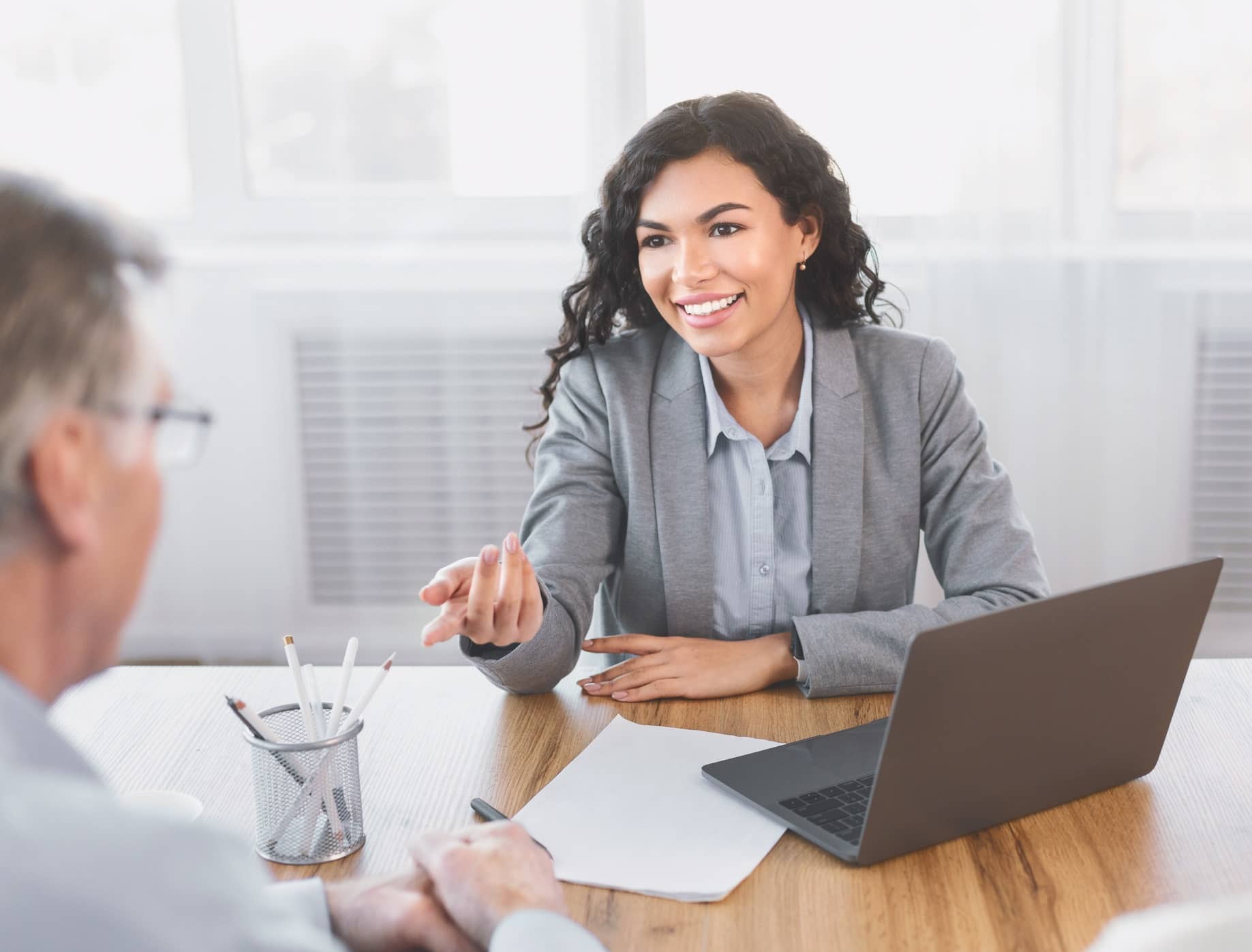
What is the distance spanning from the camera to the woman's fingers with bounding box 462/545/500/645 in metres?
1.28

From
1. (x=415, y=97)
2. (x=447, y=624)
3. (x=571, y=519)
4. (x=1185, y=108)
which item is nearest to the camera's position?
(x=447, y=624)

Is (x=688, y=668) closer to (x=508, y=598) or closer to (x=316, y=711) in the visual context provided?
(x=508, y=598)

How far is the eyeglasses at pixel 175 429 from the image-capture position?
693 mm

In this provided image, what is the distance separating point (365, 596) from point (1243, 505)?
2078 millimetres

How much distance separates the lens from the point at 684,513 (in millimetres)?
1620

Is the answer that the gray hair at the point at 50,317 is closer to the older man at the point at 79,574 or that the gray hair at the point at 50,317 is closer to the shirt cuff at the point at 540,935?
the older man at the point at 79,574

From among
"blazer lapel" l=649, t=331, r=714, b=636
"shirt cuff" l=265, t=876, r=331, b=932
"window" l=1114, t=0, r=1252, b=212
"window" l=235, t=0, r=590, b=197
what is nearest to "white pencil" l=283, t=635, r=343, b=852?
"shirt cuff" l=265, t=876, r=331, b=932

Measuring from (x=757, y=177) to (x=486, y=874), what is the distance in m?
1.07

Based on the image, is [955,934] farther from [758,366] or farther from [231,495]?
[231,495]

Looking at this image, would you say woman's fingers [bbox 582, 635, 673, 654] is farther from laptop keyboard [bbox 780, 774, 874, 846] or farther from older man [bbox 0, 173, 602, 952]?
older man [bbox 0, 173, 602, 952]

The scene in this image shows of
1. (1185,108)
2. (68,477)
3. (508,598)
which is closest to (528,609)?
(508,598)

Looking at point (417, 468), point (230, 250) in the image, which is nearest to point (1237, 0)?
point (417, 468)

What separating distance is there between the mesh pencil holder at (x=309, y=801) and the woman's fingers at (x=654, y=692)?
0.36 meters

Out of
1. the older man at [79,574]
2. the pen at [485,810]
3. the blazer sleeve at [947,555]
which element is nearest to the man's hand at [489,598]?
the pen at [485,810]
